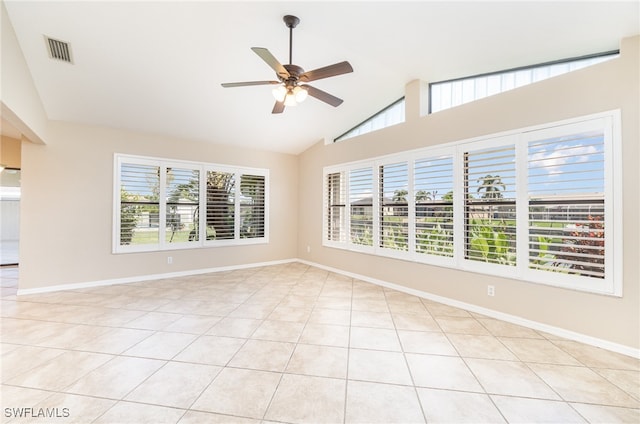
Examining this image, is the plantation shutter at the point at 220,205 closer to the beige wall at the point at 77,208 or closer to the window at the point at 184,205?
the window at the point at 184,205

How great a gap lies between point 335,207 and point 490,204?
306cm

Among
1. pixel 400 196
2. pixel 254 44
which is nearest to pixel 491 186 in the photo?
pixel 400 196

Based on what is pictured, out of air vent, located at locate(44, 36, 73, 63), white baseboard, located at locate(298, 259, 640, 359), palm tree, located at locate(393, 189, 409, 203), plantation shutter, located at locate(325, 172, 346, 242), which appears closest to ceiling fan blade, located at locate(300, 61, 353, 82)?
palm tree, located at locate(393, 189, 409, 203)

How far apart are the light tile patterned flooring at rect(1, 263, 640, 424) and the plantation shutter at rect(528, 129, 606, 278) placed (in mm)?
853

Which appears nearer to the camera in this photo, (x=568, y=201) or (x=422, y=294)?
(x=568, y=201)

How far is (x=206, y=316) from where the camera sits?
3.35 meters

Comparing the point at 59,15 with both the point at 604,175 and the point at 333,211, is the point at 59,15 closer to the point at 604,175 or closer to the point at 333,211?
the point at 333,211

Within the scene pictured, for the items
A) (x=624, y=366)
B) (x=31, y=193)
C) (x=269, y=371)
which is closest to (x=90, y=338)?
(x=269, y=371)

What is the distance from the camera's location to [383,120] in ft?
16.5

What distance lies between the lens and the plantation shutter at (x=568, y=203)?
104 inches

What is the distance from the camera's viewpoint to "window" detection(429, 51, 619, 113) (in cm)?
298

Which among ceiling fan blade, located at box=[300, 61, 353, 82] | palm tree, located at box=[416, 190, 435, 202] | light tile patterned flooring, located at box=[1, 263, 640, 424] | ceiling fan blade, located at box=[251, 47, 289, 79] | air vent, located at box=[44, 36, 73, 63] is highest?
air vent, located at box=[44, 36, 73, 63]

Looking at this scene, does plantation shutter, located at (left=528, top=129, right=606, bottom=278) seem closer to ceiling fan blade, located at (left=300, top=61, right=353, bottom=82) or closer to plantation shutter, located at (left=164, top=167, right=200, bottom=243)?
ceiling fan blade, located at (left=300, top=61, right=353, bottom=82)

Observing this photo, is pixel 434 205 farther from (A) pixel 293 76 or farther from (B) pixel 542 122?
(A) pixel 293 76
